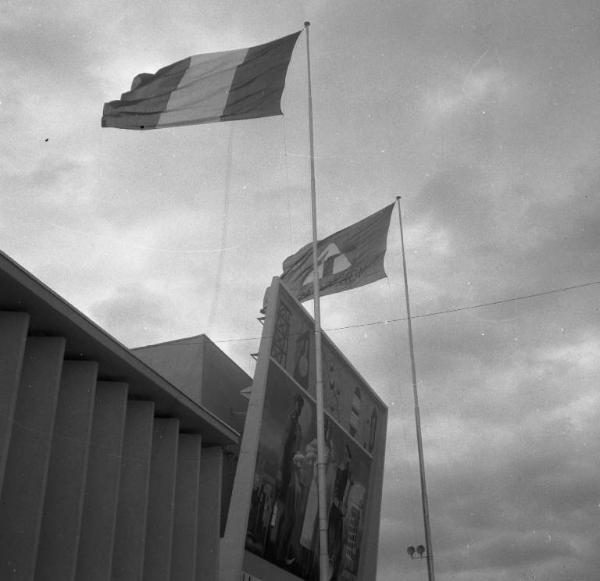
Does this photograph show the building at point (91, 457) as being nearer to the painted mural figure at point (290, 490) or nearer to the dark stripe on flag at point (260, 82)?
the painted mural figure at point (290, 490)

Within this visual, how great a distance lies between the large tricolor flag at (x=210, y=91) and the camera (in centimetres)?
1767

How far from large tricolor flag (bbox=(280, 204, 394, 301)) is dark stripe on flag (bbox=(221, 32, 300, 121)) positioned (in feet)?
22.0

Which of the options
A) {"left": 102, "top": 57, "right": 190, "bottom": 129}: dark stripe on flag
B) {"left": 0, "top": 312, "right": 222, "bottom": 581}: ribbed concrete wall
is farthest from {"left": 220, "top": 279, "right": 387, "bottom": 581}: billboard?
{"left": 102, "top": 57, "right": 190, "bottom": 129}: dark stripe on flag

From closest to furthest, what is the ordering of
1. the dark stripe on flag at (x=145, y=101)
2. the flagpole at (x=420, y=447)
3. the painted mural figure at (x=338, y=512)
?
the dark stripe on flag at (x=145, y=101)
the flagpole at (x=420, y=447)
the painted mural figure at (x=338, y=512)

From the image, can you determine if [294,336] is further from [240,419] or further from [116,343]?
[116,343]

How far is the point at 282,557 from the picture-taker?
24.6 meters

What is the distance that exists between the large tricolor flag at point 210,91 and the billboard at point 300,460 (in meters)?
7.72

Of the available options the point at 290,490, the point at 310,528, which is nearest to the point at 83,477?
the point at 290,490

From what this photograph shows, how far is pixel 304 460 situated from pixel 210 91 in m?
13.0

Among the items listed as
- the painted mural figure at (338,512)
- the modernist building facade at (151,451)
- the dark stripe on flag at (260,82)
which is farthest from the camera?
the painted mural figure at (338,512)

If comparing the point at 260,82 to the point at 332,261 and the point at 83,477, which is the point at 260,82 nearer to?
the point at 332,261

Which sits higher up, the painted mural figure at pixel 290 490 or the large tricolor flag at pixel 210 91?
the large tricolor flag at pixel 210 91

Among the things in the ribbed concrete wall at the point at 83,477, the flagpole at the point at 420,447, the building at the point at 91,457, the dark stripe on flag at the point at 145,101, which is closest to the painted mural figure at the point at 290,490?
the flagpole at the point at 420,447

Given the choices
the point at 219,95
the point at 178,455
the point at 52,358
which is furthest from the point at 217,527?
the point at 219,95
